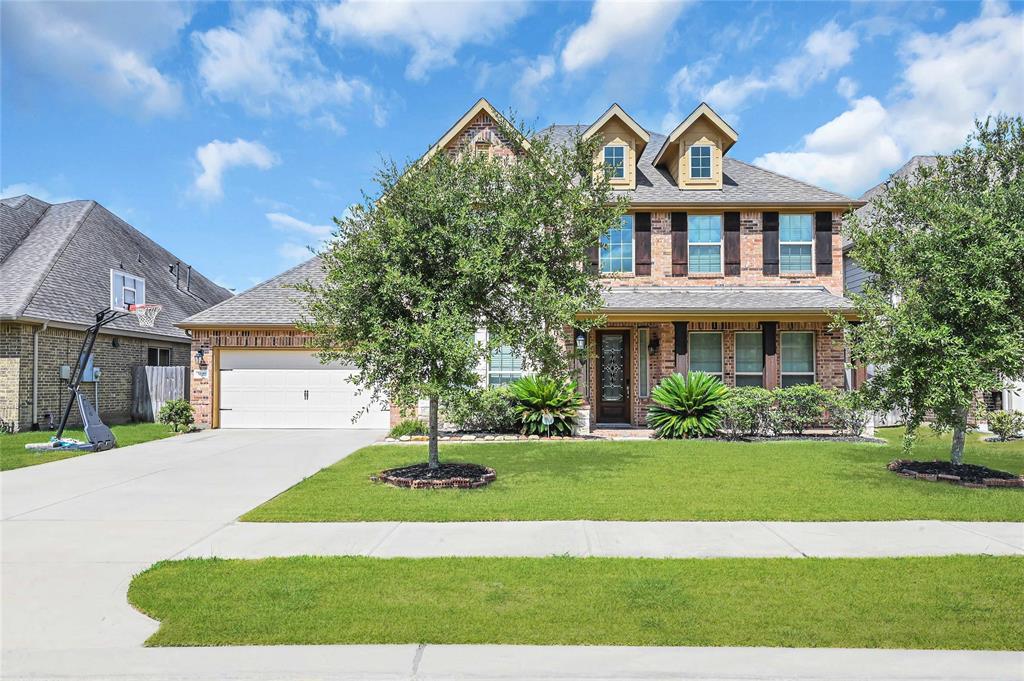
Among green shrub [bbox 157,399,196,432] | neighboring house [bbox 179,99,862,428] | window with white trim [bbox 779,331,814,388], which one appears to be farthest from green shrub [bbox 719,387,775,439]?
green shrub [bbox 157,399,196,432]

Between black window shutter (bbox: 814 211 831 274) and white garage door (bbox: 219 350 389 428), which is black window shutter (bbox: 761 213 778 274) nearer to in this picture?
black window shutter (bbox: 814 211 831 274)

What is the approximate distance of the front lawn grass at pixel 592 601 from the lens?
385cm

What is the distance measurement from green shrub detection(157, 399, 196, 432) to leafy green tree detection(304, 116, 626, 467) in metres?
9.39

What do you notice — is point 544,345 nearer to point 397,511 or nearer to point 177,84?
point 397,511

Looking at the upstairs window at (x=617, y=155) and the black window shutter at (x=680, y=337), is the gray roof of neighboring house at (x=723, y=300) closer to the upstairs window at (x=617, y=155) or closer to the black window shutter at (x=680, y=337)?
the black window shutter at (x=680, y=337)

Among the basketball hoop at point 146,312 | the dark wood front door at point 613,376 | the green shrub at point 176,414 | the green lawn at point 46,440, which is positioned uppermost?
the basketball hoop at point 146,312

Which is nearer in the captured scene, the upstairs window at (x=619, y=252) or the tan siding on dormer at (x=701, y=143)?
the upstairs window at (x=619, y=252)

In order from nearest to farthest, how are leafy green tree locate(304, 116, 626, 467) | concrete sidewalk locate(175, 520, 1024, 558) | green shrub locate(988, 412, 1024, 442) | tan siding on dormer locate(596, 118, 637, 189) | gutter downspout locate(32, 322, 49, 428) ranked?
1. concrete sidewalk locate(175, 520, 1024, 558)
2. leafy green tree locate(304, 116, 626, 467)
3. green shrub locate(988, 412, 1024, 442)
4. gutter downspout locate(32, 322, 49, 428)
5. tan siding on dormer locate(596, 118, 637, 189)

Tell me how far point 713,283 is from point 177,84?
563 inches

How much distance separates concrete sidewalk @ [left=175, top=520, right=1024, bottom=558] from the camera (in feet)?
18.5

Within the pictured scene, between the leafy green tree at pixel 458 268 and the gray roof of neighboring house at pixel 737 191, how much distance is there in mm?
7338

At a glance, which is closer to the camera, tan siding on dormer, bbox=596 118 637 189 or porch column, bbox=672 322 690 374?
porch column, bbox=672 322 690 374

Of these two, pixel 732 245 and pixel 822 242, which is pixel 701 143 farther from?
pixel 822 242

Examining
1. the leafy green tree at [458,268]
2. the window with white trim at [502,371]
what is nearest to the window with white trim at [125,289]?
the window with white trim at [502,371]
